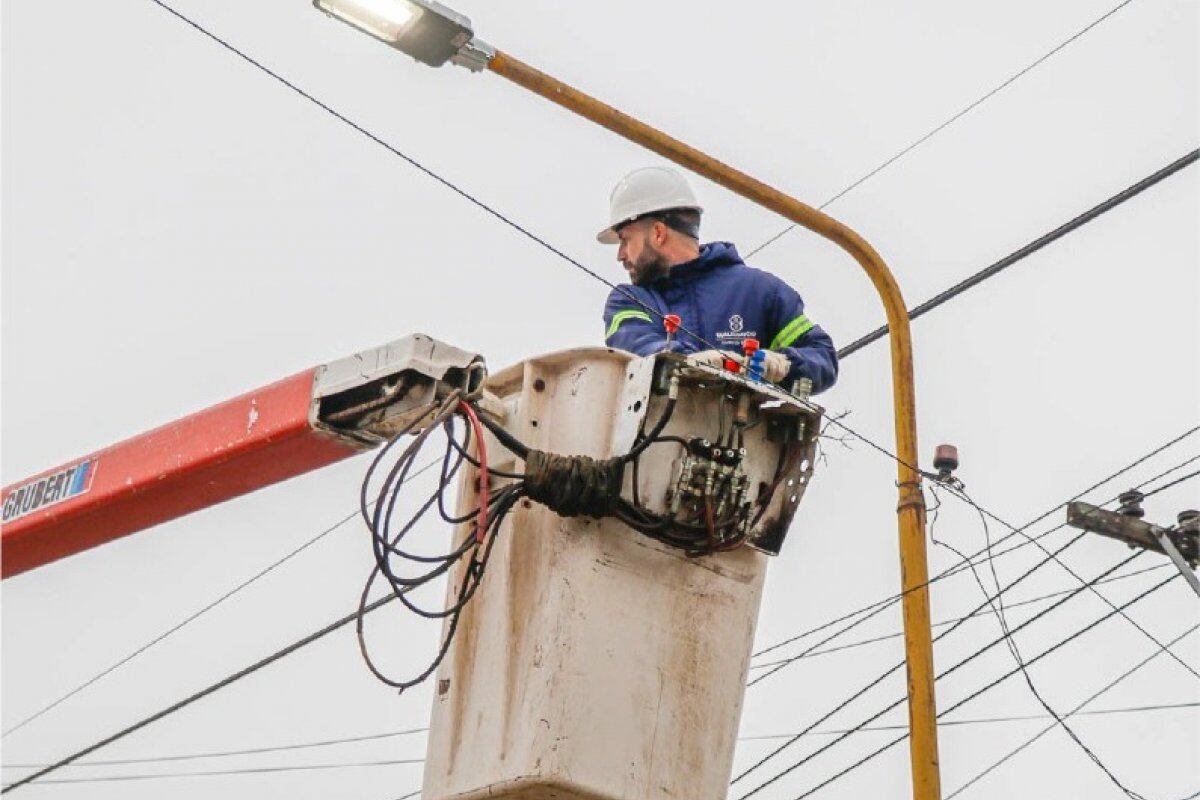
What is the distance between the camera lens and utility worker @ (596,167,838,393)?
593 cm

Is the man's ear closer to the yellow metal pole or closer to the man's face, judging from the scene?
the man's face

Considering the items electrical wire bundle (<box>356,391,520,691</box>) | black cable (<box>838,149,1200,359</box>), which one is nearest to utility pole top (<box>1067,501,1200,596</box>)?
black cable (<box>838,149,1200,359</box>)

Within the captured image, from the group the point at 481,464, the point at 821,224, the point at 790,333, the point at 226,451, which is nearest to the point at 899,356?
the point at 821,224

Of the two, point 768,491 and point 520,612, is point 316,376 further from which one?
point 768,491

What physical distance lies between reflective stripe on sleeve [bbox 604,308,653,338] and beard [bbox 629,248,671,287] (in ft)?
0.97

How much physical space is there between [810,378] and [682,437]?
848mm

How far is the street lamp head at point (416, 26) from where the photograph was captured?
6180mm

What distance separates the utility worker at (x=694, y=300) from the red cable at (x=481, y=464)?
880 mm

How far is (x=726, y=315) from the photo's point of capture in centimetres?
610

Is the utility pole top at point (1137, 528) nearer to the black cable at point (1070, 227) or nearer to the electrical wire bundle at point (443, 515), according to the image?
the black cable at point (1070, 227)

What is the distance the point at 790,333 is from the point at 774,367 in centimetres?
41

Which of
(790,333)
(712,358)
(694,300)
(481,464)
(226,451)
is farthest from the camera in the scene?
(694,300)

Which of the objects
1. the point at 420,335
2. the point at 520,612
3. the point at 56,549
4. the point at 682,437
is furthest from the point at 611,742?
the point at 56,549

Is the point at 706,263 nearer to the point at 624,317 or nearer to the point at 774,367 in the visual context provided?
the point at 624,317
